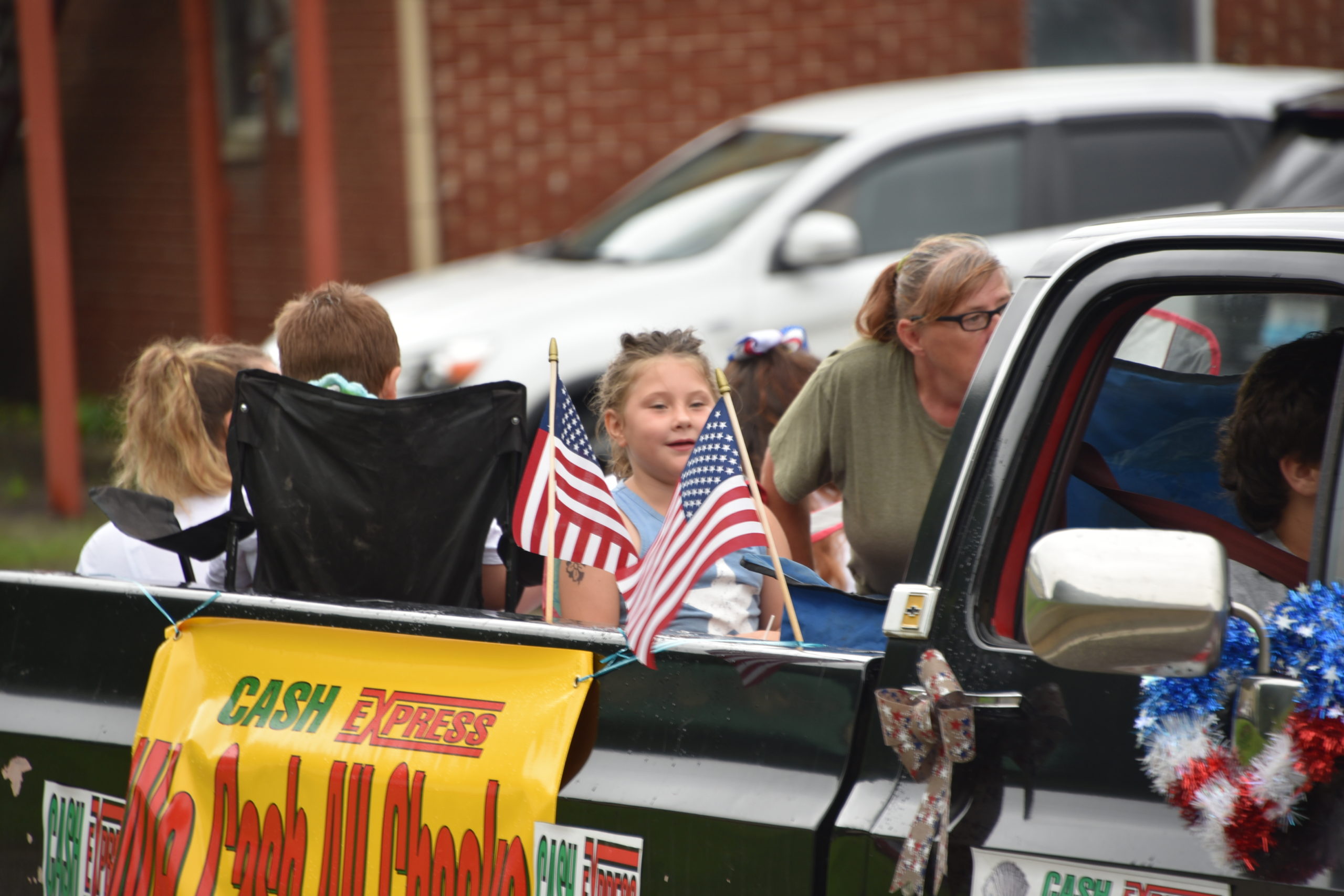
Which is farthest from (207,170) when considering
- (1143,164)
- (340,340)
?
(340,340)

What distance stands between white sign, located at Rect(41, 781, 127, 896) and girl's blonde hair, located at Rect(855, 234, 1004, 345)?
1900 mm

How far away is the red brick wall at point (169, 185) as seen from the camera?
11.4m

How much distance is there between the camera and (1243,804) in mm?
1789

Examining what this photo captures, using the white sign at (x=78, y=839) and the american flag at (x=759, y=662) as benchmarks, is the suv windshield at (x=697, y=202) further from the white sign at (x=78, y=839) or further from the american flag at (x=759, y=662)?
the american flag at (x=759, y=662)

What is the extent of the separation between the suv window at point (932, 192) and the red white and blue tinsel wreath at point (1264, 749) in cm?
587

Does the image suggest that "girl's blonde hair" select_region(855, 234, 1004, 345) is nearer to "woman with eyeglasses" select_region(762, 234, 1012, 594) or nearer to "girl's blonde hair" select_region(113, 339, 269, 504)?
"woman with eyeglasses" select_region(762, 234, 1012, 594)

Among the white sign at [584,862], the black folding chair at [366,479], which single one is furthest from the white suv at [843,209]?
the white sign at [584,862]

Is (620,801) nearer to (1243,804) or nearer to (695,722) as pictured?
(695,722)

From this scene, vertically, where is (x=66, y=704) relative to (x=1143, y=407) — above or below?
below

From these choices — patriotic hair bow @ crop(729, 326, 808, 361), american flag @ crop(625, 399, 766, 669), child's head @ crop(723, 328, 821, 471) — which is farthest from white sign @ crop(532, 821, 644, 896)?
patriotic hair bow @ crop(729, 326, 808, 361)

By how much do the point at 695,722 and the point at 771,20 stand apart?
31.4 ft

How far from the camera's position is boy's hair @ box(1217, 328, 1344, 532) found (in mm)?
2213

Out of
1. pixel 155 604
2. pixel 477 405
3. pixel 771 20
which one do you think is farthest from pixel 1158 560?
pixel 771 20

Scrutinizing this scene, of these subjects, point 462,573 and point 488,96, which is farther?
point 488,96
